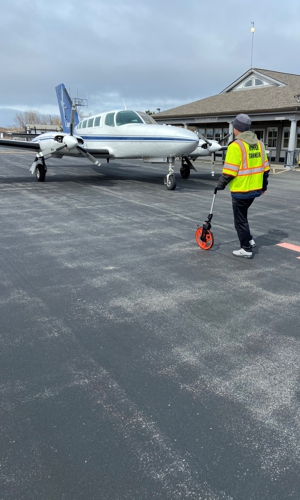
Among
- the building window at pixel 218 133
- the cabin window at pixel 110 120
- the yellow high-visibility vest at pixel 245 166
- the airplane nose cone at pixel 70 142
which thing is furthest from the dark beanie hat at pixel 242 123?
the building window at pixel 218 133

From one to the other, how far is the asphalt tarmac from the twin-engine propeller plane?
6532mm

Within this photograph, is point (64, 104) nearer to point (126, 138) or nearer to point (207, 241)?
point (126, 138)

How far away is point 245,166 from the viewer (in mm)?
5660

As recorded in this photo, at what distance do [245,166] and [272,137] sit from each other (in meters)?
26.6

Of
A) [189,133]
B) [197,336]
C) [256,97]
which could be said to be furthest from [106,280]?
[256,97]

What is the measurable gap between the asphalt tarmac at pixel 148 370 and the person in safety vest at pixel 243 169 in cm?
81

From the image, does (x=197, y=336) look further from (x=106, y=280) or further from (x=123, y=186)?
(x=123, y=186)

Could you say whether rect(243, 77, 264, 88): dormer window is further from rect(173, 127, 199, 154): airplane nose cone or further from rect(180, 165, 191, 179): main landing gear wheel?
rect(173, 127, 199, 154): airplane nose cone

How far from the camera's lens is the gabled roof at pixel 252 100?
25094 mm

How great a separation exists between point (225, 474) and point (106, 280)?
10.4 feet

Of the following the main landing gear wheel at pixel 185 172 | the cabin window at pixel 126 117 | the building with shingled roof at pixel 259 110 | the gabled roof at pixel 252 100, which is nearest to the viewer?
the cabin window at pixel 126 117

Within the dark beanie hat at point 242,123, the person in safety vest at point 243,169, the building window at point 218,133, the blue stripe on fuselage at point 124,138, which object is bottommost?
the person in safety vest at point 243,169

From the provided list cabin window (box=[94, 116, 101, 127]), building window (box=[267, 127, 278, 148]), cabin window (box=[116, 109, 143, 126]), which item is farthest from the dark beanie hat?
building window (box=[267, 127, 278, 148])

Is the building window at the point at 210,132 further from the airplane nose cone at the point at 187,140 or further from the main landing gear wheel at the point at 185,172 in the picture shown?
the airplane nose cone at the point at 187,140
